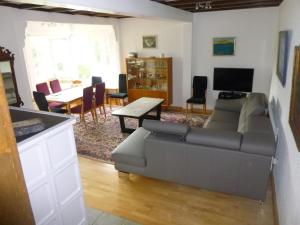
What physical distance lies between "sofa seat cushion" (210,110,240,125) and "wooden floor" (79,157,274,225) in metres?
1.55

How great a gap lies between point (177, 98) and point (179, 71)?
77cm

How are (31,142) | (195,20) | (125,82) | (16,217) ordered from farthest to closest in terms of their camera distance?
(125,82) → (195,20) → (31,142) → (16,217)

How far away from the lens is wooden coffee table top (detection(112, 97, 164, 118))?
15.7 ft

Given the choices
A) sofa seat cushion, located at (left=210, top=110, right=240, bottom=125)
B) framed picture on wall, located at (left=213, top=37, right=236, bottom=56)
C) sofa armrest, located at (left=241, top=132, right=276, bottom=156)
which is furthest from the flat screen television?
sofa armrest, located at (left=241, top=132, right=276, bottom=156)

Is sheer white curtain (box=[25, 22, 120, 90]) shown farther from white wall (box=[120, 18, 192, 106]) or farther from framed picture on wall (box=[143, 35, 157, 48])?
framed picture on wall (box=[143, 35, 157, 48])

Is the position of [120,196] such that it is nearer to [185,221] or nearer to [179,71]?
[185,221]

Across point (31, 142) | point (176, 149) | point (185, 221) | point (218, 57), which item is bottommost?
point (185, 221)

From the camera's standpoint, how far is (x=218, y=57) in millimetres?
5863

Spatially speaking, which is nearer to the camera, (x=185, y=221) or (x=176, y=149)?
(x=185, y=221)

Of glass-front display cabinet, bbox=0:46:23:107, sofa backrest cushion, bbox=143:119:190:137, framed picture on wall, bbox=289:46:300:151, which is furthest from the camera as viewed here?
glass-front display cabinet, bbox=0:46:23:107

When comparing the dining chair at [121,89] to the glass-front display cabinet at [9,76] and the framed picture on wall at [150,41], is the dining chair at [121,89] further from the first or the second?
the glass-front display cabinet at [9,76]

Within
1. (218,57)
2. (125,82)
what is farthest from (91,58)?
(218,57)

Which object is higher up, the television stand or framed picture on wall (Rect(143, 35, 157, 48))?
framed picture on wall (Rect(143, 35, 157, 48))

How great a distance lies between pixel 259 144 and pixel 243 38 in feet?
12.2
